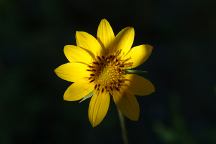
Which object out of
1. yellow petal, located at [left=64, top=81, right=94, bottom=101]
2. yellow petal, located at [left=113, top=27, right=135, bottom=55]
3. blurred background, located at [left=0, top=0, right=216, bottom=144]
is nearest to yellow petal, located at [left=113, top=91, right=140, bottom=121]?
yellow petal, located at [left=64, top=81, right=94, bottom=101]

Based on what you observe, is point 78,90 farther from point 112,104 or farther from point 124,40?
point 112,104

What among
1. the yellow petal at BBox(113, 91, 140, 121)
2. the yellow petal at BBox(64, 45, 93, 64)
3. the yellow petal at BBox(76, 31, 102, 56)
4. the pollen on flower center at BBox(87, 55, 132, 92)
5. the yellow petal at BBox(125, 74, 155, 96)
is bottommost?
the yellow petal at BBox(113, 91, 140, 121)

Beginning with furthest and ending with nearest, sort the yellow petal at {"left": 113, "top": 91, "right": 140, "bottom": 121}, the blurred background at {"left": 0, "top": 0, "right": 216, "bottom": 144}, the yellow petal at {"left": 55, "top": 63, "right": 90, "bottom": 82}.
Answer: the blurred background at {"left": 0, "top": 0, "right": 216, "bottom": 144} < the yellow petal at {"left": 55, "top": 63, "right": 90, "bottom": 82} < the yellow petal at {"left": 113, "top": 91, "right": 140, "bottom": 121}

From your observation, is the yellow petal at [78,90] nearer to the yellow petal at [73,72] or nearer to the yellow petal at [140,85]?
the yellow petal at [73,72]

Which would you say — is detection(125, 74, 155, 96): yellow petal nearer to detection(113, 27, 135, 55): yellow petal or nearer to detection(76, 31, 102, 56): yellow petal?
detection(113, 27, 135, 55): yellow petal

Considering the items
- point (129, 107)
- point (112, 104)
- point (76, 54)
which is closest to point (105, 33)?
point (76, 54)

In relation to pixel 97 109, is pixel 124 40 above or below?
above

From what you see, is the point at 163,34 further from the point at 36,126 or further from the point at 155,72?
the point at 36,126
